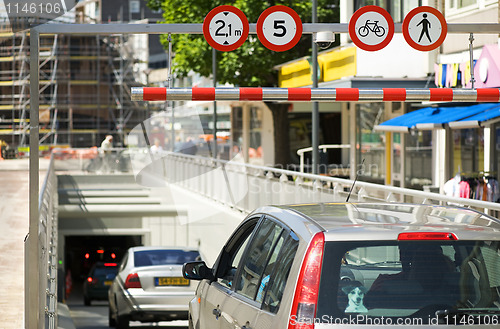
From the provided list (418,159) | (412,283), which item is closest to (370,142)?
(418,159)

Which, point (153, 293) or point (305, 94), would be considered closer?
point (305, 94)

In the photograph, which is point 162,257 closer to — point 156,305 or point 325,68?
point 156,305

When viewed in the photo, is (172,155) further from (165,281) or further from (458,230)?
(458,230)

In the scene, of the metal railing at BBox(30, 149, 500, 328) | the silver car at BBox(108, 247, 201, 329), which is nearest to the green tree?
the metal railing at BBox(30, 149, 500, 328)

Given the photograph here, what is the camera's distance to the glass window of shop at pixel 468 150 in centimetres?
1875

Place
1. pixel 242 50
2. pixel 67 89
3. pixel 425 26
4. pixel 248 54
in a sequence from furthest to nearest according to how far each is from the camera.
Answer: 1. pixel 67 89
2. pixel 242 50
3. pixel 248 54
4. pixel 425 26

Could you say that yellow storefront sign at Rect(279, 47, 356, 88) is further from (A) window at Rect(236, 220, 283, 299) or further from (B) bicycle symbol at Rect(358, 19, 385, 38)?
(A) window at Rect(236, 220, 283, 299)

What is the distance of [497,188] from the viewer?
14023mm

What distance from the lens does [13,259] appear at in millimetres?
14352

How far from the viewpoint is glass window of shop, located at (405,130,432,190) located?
2219 cm

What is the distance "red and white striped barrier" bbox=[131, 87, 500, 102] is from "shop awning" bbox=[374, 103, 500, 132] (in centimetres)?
501

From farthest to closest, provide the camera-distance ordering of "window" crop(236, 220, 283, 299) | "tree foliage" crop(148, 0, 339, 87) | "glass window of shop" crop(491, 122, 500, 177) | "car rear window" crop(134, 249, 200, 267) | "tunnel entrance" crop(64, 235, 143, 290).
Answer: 1. "tunnel entrance" crop(64, 235, 143, 290)
2. "tree foliage" crop(148, 0, 339, 87)
3. "glass window of shop" crop(491, 122, 500, 177)
4. "car rear window" crop(134, 249, 200, 267)
5. "window" crop(236, 220, 283, 299)

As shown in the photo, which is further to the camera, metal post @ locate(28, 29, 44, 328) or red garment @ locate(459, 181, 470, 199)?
red garment @ locate(459, 181, 470, 199)

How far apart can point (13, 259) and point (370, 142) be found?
14.3 meters
